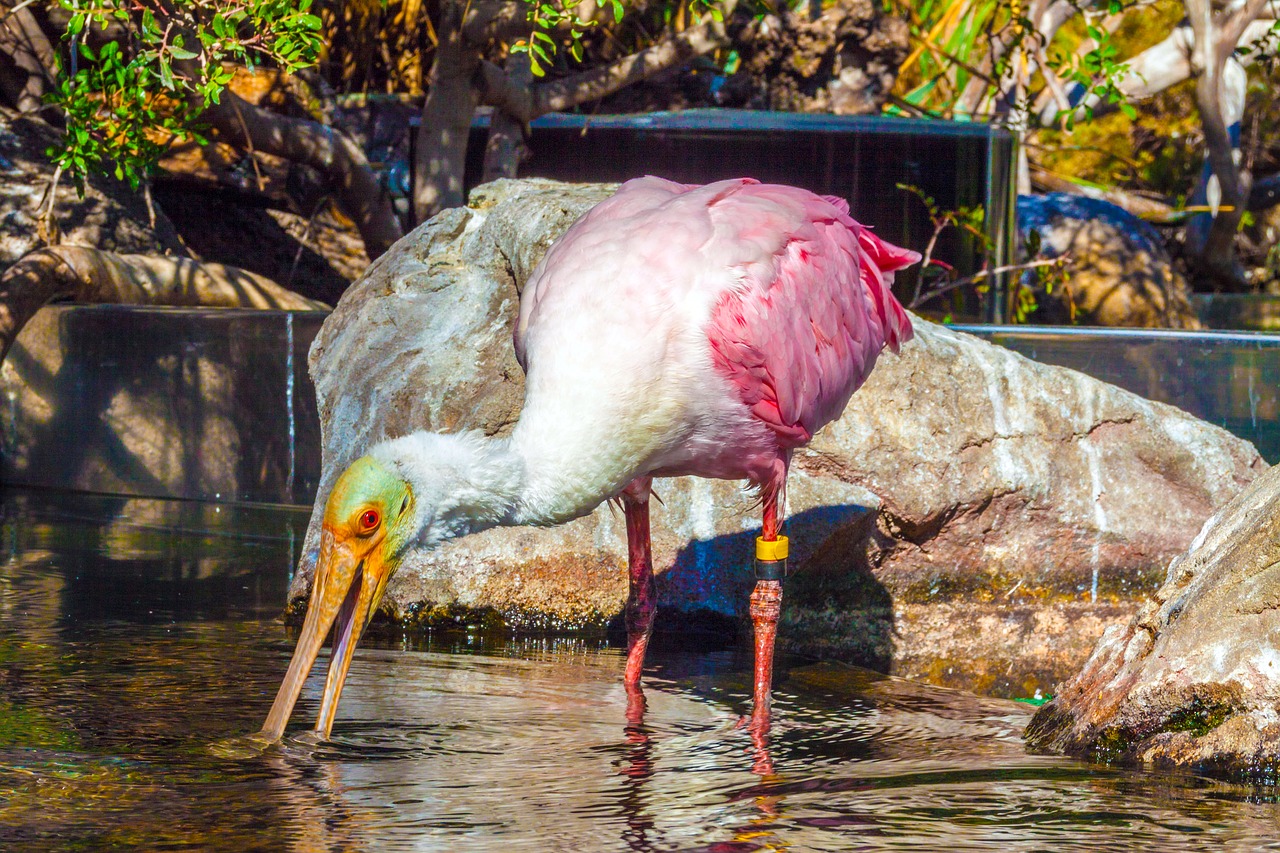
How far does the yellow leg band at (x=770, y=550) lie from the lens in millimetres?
5363

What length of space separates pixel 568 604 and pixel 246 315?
373 cm

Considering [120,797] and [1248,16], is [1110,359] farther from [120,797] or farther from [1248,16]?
[1248,16]

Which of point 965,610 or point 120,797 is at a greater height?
point 965,610

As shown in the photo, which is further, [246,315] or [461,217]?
[246,315]

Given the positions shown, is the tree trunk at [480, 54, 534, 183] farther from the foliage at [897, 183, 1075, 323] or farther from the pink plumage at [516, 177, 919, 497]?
the pink plumage at [516, 177, 919, 497]

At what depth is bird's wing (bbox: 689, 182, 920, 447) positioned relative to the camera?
4781 millimetres

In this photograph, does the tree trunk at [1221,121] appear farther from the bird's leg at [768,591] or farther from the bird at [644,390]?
the bird's leg at [768,591]

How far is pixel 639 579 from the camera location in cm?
556

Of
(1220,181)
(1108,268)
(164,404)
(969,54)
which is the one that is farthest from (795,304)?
(1220,181)

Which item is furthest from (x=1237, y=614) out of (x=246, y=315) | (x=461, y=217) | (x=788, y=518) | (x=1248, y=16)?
(x=1248, y=16)

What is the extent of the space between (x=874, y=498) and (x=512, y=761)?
270 cm

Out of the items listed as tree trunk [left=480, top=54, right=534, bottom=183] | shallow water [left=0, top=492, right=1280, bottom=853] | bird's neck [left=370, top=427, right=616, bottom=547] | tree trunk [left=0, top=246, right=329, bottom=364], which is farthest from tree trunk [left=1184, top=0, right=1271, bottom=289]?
bird's neck [left=370, top=427, right=616, bottom=547]

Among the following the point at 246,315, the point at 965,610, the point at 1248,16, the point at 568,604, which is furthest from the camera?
the point at 1248,16

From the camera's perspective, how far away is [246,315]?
357 inches
